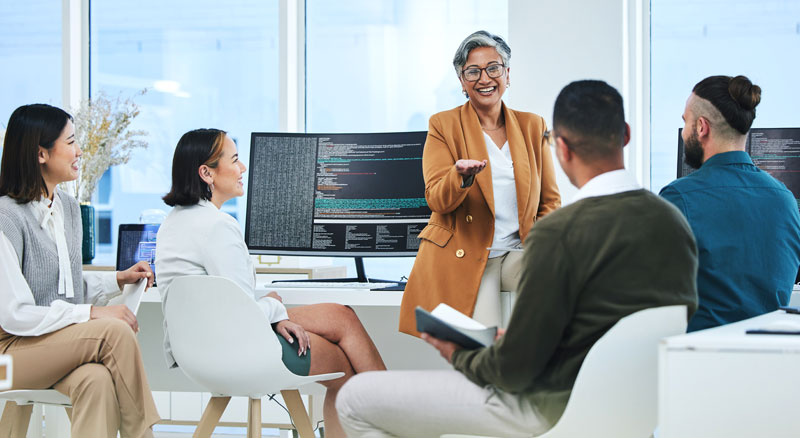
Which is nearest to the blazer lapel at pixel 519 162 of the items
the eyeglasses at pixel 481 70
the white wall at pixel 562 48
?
the eyeglasses at pixel 481 70

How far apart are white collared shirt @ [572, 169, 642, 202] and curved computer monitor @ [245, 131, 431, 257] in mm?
1489

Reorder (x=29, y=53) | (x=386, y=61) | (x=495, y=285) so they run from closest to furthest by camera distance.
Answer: (x=495, y=285) < (x=386, y=61) < (x=29, y=53)

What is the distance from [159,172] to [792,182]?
10.7ft

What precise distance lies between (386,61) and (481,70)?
1.95 metres

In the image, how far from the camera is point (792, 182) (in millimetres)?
2793

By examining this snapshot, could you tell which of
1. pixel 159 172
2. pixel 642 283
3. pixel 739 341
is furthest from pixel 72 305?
pixel 159 172

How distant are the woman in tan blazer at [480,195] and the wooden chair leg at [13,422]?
4.15ft

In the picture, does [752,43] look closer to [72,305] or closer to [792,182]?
[792,182]

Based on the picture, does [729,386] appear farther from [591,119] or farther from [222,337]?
[222,337]

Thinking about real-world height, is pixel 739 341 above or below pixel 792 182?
below

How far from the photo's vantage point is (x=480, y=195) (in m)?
2.31

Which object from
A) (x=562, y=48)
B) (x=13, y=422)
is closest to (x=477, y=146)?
(x=562, y=48)

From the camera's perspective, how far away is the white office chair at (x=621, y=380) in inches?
52.9

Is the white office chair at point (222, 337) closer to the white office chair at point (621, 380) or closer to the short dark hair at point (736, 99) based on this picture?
the white office chair at point (621, 380)
